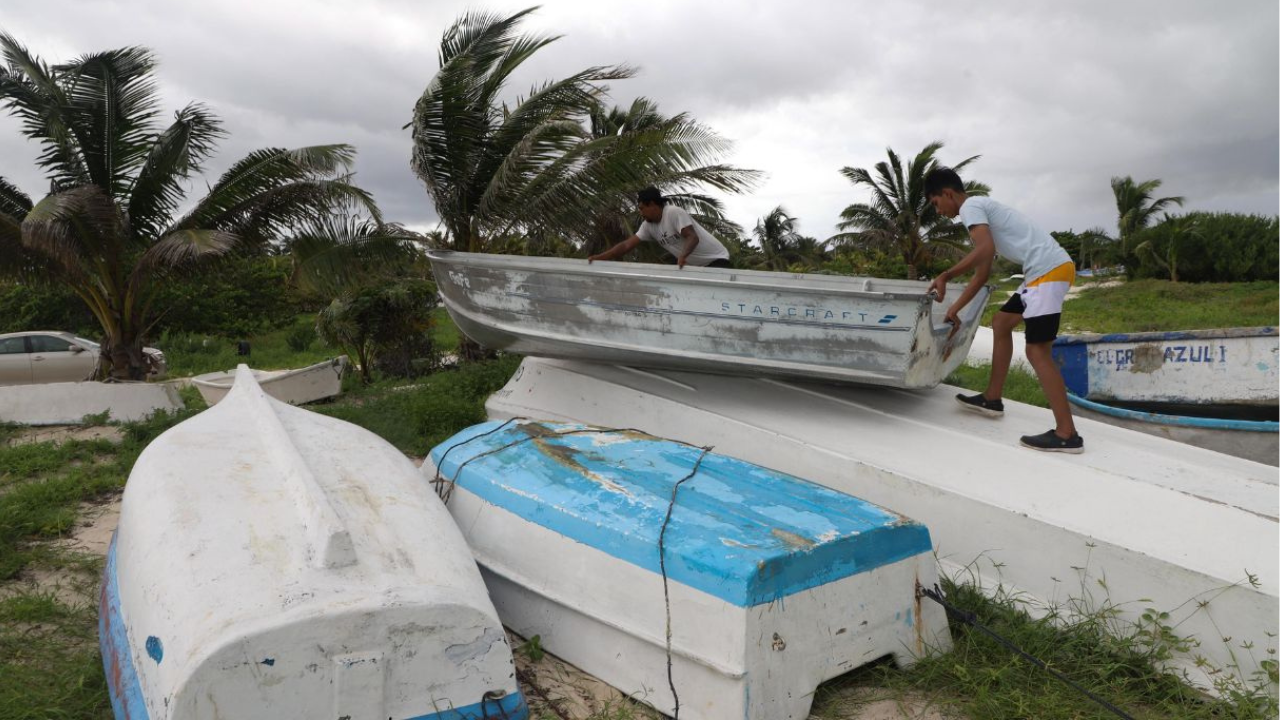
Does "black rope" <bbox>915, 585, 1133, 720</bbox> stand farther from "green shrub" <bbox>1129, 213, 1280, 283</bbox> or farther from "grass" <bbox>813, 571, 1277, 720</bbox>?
"green shrub" <bbox>1129, 213, 1280, 283</bbox>

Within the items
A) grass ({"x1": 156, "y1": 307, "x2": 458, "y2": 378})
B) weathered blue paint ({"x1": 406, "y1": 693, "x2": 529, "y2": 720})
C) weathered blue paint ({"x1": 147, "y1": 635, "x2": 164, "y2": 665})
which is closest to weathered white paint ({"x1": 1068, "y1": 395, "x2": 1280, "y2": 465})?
weathered blue paint ({"x1": 406, "y1": 693, "x2": 529, "y2": 720})

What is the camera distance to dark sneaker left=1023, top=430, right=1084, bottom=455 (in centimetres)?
430

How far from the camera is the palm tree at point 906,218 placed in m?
20.2

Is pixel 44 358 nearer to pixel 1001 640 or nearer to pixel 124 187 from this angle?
pixel 124 187

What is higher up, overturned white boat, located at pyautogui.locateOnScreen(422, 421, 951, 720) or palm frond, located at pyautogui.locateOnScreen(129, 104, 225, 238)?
palm frond, located at pyautogui.locateOnScreen(129, 104, 225, 238)

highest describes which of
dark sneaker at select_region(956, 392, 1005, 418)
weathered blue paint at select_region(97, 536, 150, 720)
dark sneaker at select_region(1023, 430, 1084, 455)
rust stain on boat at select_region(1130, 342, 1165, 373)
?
rust stain on boat at select_region(1130, 342, 1165, 373)

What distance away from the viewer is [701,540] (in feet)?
10.3

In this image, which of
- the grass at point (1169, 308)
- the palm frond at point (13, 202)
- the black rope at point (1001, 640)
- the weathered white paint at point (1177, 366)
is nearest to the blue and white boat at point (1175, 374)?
the weathered white paint at point (1177, 366)

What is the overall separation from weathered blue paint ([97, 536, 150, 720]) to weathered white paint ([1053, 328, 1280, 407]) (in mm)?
6947

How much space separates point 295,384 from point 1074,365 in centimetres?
796

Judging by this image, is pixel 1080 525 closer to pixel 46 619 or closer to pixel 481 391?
pixel 46 619

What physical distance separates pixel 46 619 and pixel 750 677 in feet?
10.4

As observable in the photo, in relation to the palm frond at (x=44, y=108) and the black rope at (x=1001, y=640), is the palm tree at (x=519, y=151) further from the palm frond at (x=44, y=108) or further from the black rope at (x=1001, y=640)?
the black rope at (x=1001, y=640)

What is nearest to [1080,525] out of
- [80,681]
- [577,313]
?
[577,313]
